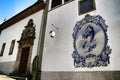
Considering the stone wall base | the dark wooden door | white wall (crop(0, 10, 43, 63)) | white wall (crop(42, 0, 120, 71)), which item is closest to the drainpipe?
white wall (crop(42, 0, 120, 71))

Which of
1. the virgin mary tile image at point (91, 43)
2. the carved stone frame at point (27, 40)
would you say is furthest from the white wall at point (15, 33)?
the virgin mary tile image at point (91, 43)

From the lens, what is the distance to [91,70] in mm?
5086

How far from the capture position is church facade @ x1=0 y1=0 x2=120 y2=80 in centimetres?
491

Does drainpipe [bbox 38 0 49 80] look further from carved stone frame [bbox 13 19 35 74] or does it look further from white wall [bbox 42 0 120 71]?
carved stone frame [bbox 13 19 35 74]

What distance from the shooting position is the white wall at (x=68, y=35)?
15.7ft

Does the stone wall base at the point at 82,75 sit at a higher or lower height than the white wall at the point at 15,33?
lower

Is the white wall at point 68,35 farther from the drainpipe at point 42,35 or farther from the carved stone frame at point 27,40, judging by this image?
the carved stone frame at point 27,40

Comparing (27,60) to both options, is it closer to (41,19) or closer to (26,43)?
(26,43)

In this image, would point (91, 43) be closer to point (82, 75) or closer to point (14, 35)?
point (82, 75)

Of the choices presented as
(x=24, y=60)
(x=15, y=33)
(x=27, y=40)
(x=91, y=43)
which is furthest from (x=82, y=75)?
(x=15, y=33)

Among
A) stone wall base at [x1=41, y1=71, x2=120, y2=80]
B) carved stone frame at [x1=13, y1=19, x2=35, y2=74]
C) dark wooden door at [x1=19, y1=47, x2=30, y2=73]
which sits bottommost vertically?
stone wall base at [x1=41, y1=71, x2=120, y2=80]

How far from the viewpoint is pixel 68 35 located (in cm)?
645

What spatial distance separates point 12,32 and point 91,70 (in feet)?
30.1

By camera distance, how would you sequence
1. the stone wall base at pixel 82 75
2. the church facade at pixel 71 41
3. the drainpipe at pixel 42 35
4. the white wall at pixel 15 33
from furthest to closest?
the white wall at pixel 15 33
the drainpipe at pixel 42 35
the church facade at pixel 71 41
the stone wall base at pixel 82 75
